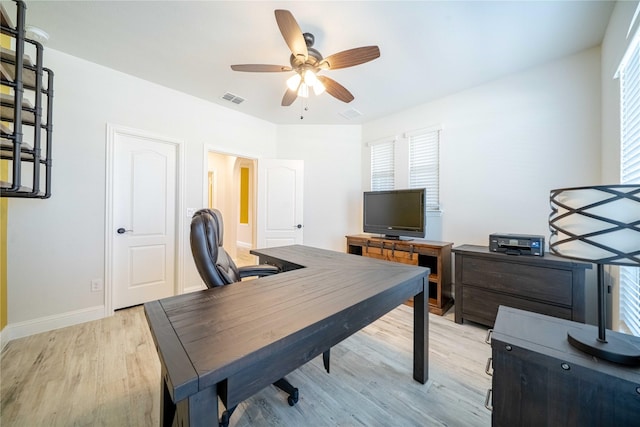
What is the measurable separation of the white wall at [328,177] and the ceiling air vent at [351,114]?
358 millimetres

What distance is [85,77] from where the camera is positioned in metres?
2.50

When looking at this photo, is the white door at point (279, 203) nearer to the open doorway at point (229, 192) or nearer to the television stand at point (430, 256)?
the television stand at point (430, 256)

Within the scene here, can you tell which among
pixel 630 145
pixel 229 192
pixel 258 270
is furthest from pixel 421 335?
pixel 229 192

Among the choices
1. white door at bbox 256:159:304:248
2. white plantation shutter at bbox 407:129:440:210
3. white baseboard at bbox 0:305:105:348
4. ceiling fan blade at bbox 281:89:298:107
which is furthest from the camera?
white door at bbox 256:159:304:248

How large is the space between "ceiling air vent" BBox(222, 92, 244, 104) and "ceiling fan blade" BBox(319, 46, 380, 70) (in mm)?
1730

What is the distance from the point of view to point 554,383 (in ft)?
2.78

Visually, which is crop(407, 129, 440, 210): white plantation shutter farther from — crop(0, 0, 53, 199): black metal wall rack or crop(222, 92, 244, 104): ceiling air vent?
crop(0, 0, 53, 199): black metal wall rack

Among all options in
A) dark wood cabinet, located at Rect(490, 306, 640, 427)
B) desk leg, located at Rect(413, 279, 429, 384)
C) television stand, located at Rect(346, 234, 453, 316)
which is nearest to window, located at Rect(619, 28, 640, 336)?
dark wood cabinet, located at Rect(490, 306, 640, 427)

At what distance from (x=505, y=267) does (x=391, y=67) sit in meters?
2.33

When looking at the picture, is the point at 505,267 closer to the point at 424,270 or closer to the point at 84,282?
the point at 424,270

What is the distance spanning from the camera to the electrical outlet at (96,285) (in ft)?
8.35

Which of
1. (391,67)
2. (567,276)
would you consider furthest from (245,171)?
(567,276)

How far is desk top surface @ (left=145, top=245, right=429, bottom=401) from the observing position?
2.11ft

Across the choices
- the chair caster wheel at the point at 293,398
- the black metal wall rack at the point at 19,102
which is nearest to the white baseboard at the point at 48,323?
the black metal wall rack at the point at 19,102
